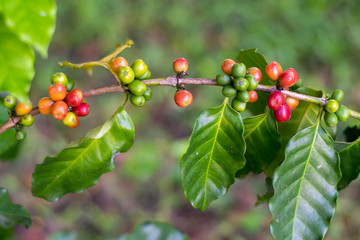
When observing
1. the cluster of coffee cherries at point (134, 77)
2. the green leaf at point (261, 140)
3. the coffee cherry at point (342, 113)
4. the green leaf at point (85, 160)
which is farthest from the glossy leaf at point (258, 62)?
A: the green leaf at point (85, 160)

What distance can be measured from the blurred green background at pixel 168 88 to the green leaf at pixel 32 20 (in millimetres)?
3134

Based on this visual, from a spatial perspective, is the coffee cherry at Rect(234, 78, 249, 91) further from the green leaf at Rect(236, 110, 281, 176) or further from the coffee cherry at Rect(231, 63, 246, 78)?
the green leaf at Rect(236, 110, 281, 176)

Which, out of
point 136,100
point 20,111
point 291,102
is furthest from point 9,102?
point 291,102

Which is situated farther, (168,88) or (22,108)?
(168,88)

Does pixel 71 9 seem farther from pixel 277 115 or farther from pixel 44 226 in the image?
pixel 277 115

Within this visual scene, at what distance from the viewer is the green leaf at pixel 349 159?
1.49 metres

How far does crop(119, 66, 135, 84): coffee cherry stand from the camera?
4.32 ft

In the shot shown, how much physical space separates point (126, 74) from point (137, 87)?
0.21 feet

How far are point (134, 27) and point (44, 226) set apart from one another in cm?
289

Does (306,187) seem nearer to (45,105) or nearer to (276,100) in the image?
(276,100)

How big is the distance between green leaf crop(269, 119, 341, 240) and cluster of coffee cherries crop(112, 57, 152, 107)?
60cm

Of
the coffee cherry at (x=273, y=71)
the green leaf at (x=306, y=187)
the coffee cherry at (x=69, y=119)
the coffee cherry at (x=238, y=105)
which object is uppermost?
the coffee cherry at (x=273, y=71)

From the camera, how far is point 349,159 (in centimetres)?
150

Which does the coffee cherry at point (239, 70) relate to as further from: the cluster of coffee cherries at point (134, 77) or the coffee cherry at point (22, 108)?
the coffee cherry at point (22, 108)
